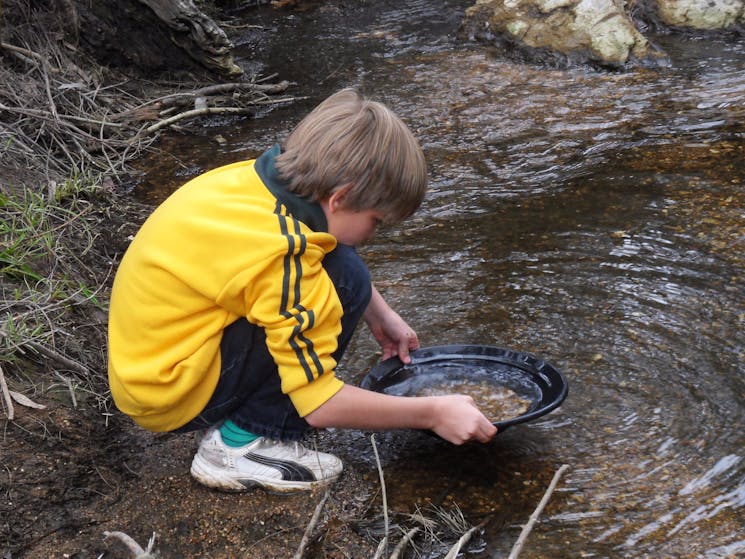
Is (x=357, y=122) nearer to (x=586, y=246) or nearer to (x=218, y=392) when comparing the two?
(x=218, y=392)

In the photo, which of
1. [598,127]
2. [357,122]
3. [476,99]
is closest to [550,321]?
[357,122]

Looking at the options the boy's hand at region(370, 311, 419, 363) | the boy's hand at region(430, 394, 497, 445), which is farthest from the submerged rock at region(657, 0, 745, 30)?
the boy's hand at region(430, 394, 497, 445)

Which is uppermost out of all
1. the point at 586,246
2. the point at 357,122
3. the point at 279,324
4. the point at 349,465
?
the point at 357,122

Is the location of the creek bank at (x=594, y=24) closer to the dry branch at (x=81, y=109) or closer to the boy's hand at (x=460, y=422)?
the dry branch at (x=81, y=109)

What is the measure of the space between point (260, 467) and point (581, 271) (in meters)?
1.30

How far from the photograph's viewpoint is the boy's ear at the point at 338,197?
1759mm

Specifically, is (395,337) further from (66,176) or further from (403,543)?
(66,176)

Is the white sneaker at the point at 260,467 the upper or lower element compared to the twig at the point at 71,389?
lower

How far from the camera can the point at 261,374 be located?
6.14 ft

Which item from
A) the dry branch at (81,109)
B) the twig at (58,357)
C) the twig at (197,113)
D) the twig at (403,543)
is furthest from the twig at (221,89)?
the twig at (403,543)

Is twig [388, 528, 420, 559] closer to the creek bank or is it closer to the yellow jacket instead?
the yellow jacket

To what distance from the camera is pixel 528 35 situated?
4.89 meters

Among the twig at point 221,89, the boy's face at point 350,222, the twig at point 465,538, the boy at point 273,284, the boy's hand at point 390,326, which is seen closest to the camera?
the twig at point 465,538

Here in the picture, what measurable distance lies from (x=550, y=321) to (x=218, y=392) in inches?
42.9
